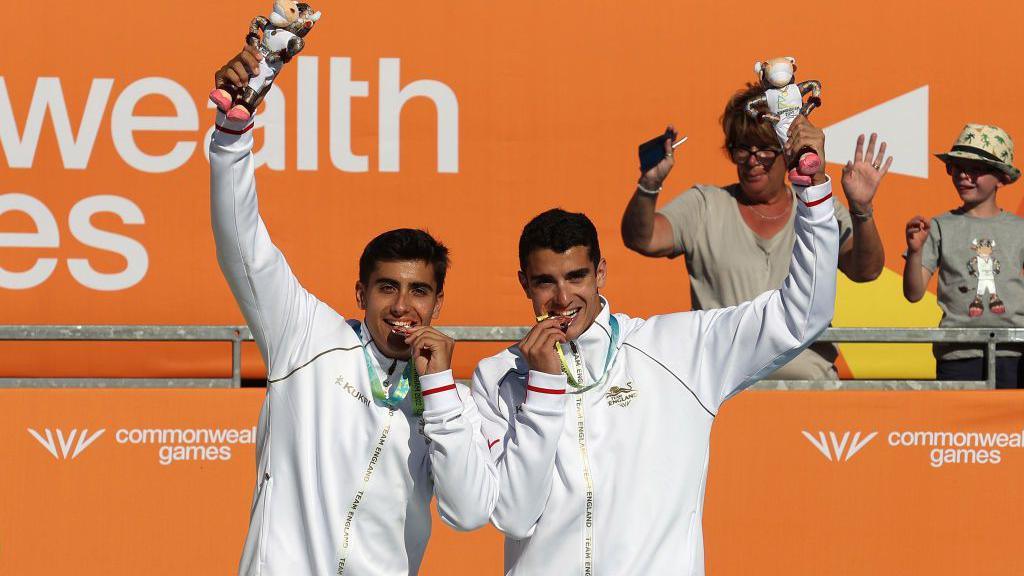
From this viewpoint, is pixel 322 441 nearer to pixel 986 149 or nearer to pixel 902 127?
pixel 986 149

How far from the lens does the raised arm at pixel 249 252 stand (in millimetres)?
3621

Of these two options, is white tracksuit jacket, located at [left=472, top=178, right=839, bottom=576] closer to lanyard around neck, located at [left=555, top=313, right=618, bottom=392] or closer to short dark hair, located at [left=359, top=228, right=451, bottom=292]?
lanyard around neck, located at [left=555, top=313, right=618, bottom=392]

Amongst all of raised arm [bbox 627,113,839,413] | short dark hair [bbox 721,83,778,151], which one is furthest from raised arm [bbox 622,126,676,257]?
raised arm [bbox 627,113,839,413]

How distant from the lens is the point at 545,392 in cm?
365

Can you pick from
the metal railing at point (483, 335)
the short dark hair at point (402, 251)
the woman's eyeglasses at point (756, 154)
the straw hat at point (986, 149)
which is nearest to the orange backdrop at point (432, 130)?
the straw hat at point (986, 149)

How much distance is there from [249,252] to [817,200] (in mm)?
1557

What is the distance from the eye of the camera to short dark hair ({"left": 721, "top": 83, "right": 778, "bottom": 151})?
19.1 feet

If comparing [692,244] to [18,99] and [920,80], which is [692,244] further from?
[18,99]

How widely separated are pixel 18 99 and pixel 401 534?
3.70 meters

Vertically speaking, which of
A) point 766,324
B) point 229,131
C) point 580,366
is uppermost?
point 229,131

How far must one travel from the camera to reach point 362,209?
6.63 m

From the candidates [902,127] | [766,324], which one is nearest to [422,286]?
[766,324]

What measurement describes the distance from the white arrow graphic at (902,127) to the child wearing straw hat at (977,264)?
0.32m

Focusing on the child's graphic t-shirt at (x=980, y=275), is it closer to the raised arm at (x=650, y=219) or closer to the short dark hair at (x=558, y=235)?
the raised arm at (x=650, y=219)
